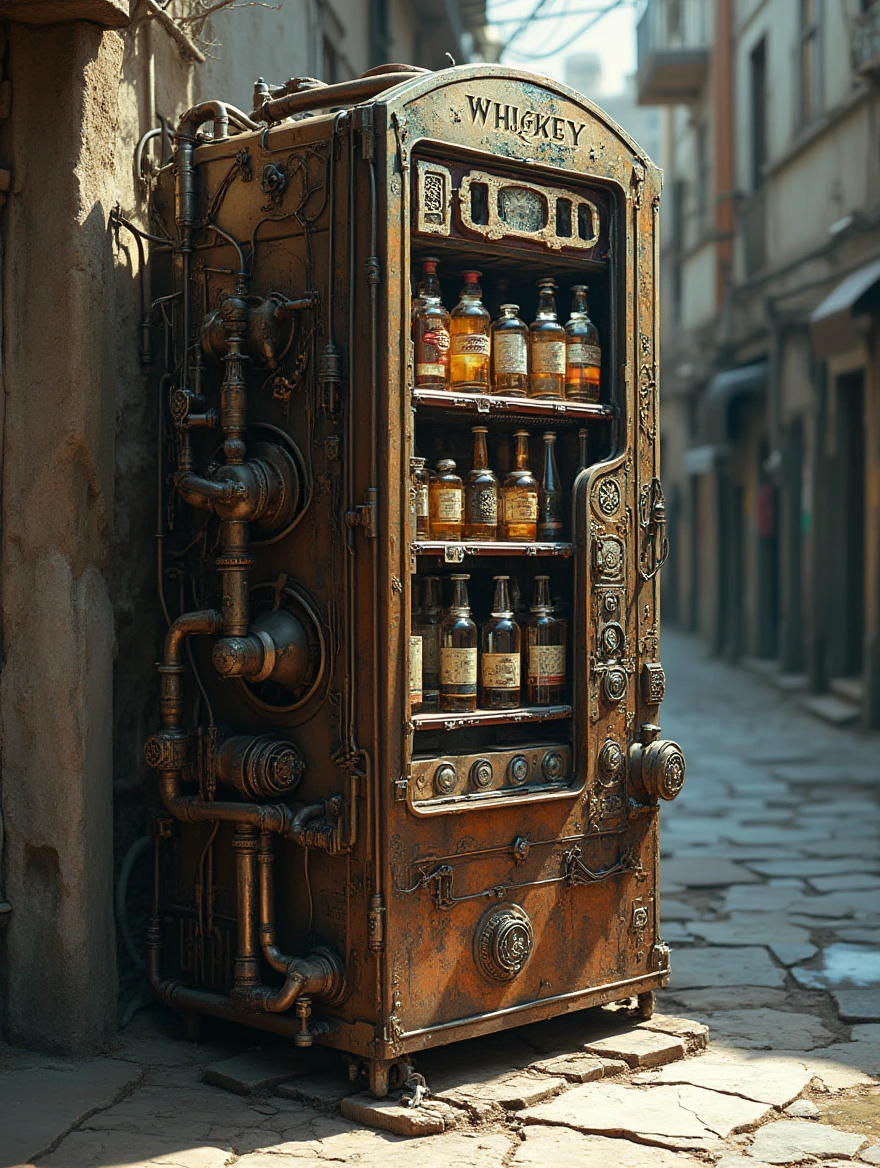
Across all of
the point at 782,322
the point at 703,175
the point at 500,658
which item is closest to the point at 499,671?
the point at 500,658

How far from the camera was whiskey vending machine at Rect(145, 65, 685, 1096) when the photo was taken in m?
4.75

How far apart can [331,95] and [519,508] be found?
1602 mm

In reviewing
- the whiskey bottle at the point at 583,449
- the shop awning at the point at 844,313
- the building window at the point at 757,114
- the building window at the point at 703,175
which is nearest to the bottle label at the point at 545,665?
the whiskey bottle at the point at 583,449

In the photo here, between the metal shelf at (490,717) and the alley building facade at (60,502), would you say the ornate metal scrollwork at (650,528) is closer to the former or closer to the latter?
the metal shelf at (490,717)

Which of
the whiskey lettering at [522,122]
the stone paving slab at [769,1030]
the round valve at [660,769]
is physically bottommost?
the stone paving slab at [769,1030]

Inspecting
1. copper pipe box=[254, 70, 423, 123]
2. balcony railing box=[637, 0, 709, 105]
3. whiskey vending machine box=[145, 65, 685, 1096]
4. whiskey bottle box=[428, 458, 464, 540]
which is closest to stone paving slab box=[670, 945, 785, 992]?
whiskey vending machine box=[145, 65, 685, 1096]

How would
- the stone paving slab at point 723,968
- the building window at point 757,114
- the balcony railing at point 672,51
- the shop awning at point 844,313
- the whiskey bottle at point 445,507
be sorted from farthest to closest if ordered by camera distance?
the balcony railing at point 672,51 → the building window at point 757,114 → the shop awning at point 844,313 → the stone paving slab at point 723,968 → the whiskey bottle at point 445,507

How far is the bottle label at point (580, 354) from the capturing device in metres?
5.45

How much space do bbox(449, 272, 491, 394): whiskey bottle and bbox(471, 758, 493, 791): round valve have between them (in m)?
1.31

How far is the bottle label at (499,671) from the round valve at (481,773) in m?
0.33

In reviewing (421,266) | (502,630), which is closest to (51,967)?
(502,630)

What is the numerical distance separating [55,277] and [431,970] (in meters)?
2.64

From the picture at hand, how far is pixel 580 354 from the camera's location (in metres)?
5.45

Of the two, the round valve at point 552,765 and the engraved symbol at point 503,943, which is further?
the round valve at point 552,765
